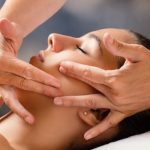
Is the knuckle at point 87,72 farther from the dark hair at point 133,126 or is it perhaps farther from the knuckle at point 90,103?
the dark hair at point 133,126

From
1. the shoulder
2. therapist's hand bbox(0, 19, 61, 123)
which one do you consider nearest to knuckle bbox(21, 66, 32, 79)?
therapist's hand bbox(0, 19, 61, 123)

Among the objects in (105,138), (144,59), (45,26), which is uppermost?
(144,59)

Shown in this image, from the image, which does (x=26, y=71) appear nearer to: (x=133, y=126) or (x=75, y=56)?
(x=75, y=56)

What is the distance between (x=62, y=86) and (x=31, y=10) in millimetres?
488

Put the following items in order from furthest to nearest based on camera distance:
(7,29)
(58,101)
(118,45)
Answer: (7,29), (58,101), (118,45)

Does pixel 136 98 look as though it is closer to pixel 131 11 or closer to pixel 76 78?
pixel 76 78

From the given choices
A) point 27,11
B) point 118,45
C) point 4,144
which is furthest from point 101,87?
point 27,11

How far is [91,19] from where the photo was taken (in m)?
2.03

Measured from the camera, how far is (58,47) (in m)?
1.26

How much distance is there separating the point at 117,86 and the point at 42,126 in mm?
266

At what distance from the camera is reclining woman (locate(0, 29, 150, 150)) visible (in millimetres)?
1201

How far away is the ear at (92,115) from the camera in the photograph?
121 centimetres

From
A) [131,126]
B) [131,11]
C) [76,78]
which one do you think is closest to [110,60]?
[76,78]

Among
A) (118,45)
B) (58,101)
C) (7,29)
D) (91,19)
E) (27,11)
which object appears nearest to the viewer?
(118,45)
